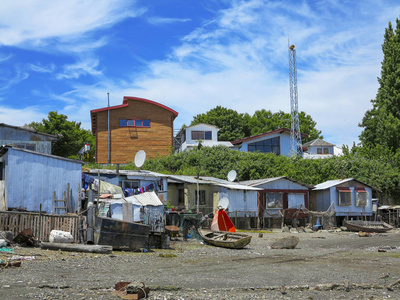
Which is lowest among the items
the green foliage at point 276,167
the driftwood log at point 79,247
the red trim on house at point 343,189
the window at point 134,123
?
the driftwood log at point 79,247

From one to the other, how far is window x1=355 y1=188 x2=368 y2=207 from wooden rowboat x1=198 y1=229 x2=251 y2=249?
20514mm

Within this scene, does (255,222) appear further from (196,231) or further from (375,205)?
(375,205)

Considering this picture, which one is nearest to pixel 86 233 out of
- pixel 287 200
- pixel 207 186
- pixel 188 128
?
pixel 207 186

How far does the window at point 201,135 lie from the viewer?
51.0 metres

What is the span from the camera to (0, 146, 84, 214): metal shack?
805 inches

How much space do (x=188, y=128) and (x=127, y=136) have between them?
290 inches

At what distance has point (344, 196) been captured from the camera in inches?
1542

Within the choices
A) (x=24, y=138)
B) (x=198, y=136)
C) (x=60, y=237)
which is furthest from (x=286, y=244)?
(x=198, y=136)

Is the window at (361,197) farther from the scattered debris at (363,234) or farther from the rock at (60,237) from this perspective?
the rock at (60,237)

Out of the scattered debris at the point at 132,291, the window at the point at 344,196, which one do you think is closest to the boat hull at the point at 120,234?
the scattered debris at the point at 132,291

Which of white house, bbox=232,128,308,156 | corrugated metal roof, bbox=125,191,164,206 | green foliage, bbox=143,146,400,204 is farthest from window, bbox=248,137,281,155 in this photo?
corrugated metal roof, bbox=125,191,164,206

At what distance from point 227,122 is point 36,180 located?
49.2 metres

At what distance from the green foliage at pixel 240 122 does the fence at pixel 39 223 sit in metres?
49.4

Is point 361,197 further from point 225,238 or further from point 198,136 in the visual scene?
point 225,238
